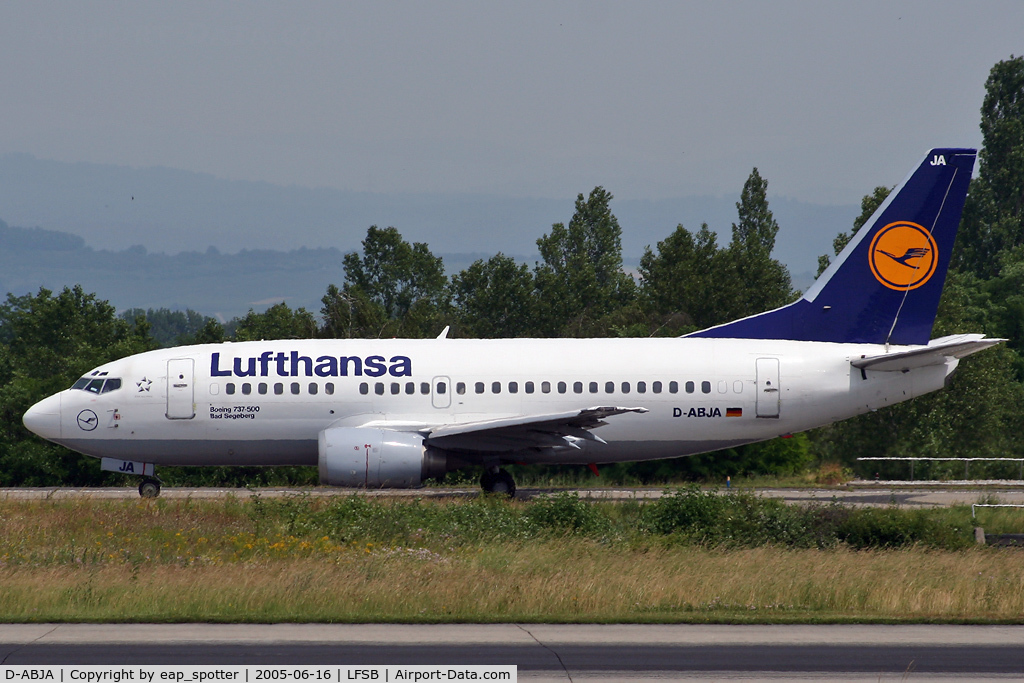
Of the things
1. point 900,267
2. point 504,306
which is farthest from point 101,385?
point 504,306

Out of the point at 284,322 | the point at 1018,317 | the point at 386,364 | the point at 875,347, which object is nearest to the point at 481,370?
the point at 386,364

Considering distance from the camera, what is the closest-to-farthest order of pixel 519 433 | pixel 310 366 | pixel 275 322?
pixel 519 433, pixel 310 366, pixel 275 322

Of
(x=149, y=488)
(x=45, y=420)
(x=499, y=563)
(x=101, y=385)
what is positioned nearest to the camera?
(x=499, y=563)

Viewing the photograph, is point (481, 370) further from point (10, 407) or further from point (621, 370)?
point (10, 407)

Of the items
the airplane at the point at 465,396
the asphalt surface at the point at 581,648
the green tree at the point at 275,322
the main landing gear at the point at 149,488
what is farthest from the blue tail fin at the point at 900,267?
the green tree at the point at 275,322

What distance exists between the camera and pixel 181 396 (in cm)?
2831

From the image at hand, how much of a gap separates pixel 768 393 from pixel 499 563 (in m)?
12.3

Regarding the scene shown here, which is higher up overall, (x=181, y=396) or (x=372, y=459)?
(x=181, y=396)

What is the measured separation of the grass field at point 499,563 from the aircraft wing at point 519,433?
2019 millimetres

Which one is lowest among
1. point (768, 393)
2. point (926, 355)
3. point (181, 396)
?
point (768, 393)

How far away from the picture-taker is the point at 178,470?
35812mm

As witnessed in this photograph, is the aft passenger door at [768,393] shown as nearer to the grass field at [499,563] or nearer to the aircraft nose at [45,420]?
the grass field at [499,563]
